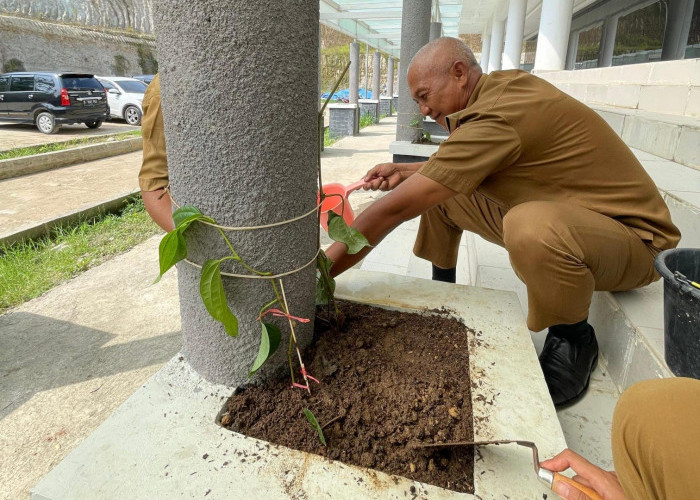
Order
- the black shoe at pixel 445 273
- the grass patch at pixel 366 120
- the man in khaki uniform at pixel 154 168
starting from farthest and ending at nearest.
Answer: the grass patch at pixel 366 120 → the black shoe at pixel 445 273 → the man in khaki uniform at pixel 154 168

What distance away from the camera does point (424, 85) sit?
2.03m

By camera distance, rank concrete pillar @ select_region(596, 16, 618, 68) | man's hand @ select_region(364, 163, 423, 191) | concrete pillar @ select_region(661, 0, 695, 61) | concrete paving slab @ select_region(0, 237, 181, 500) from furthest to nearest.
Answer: concrete pillar @ select_region(596, 16, 618, 68) → concrete pillar @ select_region(661, 0, 695, 61) → man's hand @ select_region(364, 163, 423, 191) → concrete paving slab @ select_region(0, 237, 181, 500)

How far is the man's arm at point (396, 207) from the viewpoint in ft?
5.48

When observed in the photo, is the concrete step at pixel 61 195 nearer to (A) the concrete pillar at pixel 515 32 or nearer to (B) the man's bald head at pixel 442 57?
(B) the man's bald head at pixel 442 57

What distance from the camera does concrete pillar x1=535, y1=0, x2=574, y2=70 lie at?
6.53 m

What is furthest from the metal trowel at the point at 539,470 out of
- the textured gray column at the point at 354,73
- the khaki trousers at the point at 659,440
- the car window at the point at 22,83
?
the car window at the point at 22,83

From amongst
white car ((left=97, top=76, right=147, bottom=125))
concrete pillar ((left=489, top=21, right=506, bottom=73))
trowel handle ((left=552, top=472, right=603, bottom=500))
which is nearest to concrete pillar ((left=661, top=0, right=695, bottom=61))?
concrete pillar ((left=489, top=21, right=506, bottom=73))

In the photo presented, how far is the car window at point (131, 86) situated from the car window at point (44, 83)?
101 inches

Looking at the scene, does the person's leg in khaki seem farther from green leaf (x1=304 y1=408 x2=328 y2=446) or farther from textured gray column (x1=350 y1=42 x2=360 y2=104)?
textured gray column (x1=350 y1=42 x2=360 y2=104)

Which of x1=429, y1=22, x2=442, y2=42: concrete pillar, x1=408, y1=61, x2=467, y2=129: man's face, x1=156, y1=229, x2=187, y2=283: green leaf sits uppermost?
x1=429, y1=22, x2=442, y2=42: concrete pillar

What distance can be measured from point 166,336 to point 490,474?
2390mm

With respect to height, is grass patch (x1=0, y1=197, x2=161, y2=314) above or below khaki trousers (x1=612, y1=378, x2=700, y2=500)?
below

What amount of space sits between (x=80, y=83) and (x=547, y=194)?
12.9 m

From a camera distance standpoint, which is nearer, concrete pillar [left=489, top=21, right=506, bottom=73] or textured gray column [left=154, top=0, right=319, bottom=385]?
textured gray column [left=154, top=0, right=319, bottom=385]
